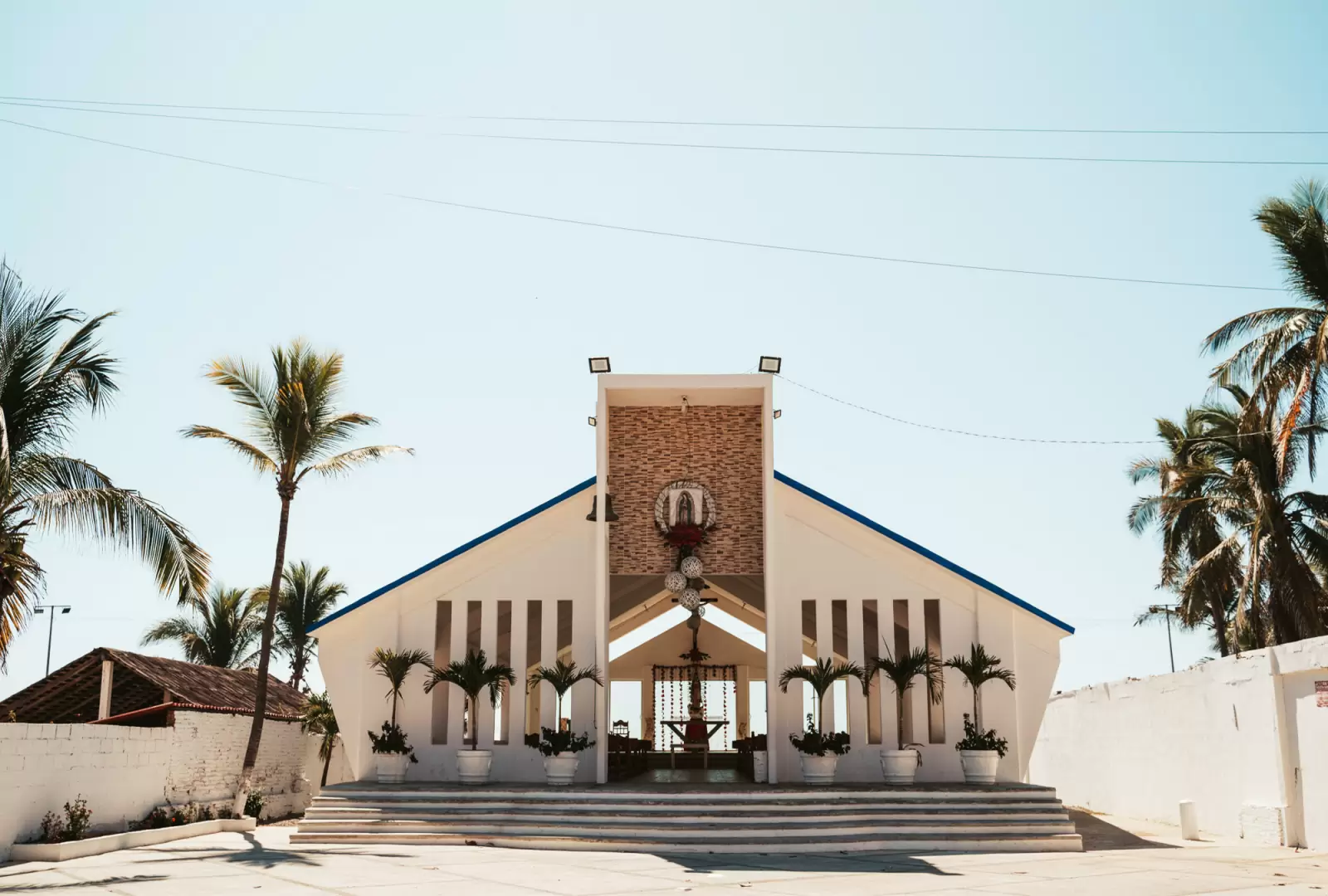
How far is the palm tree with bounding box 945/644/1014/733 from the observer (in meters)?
18.4

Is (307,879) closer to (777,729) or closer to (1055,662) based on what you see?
(777,729)

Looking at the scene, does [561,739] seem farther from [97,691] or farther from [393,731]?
[97,691]

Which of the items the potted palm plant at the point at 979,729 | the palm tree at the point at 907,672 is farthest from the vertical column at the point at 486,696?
the potted palm plant at the point at 979,729

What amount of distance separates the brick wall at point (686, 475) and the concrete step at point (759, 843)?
5.34 meters

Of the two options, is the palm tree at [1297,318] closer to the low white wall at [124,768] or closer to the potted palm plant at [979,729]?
the potted palm plant at [979,729]

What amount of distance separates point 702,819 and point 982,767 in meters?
5.07

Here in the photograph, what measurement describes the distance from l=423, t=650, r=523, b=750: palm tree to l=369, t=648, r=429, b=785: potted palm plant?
1.37 ft

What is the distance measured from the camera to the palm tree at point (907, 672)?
60.2 feet

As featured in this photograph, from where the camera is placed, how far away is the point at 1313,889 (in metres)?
9.99

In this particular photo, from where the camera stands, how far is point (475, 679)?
18.4m

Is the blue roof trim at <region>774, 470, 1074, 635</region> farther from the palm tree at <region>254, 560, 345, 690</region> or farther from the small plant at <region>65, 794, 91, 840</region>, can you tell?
the palm tree at <region>254, 560, 345, 690</region>

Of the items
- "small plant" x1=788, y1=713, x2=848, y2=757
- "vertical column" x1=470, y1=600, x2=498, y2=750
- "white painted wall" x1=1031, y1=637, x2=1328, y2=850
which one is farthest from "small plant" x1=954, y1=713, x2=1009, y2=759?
"vertical column" x1=470, y1=600, x2=498, y2=750

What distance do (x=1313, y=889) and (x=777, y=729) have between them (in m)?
9.25

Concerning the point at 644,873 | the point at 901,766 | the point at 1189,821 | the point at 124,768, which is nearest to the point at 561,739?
the point at 901,766
